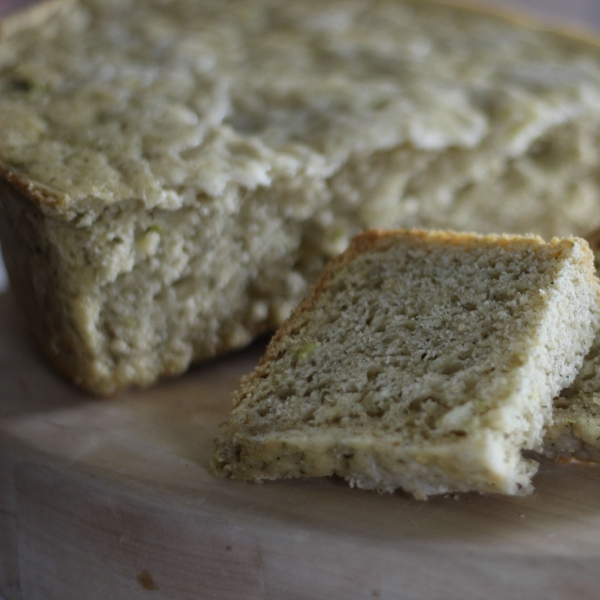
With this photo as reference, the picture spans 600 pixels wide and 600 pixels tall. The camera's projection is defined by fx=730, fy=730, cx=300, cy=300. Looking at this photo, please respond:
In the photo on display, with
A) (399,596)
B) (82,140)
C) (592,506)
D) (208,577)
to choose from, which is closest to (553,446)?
(592,506)

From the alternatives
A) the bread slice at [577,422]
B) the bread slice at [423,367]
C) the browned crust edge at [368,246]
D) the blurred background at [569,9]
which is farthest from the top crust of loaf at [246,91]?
the blurred background at [569,9]

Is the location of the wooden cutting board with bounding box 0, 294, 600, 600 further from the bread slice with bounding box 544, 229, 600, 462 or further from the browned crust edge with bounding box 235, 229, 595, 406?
the browned crust edge with bounding box 235, 229, 595, 406

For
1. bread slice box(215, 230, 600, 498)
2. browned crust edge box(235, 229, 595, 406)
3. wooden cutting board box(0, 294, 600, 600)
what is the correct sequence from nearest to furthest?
wooden cutting board box(0, 294, 600, 600), bread slice box(215, 230, 600, 498), browned crust edge box(235, 229, 595, 406)

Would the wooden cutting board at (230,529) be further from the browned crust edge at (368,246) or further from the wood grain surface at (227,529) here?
the browned crust edge at (368,246)

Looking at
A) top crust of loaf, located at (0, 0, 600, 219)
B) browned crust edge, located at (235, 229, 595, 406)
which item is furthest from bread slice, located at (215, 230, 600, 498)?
→ top crust of loaf, located at (0, 0, 600, 219)

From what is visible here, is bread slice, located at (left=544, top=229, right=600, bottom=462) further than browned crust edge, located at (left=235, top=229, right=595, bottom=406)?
No

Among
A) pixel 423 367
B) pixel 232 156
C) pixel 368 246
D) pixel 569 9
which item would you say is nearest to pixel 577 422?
pixel 423 367

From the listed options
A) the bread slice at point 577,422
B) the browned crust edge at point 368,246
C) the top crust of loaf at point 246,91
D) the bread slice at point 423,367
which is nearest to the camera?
the bread slice at point 423,367
